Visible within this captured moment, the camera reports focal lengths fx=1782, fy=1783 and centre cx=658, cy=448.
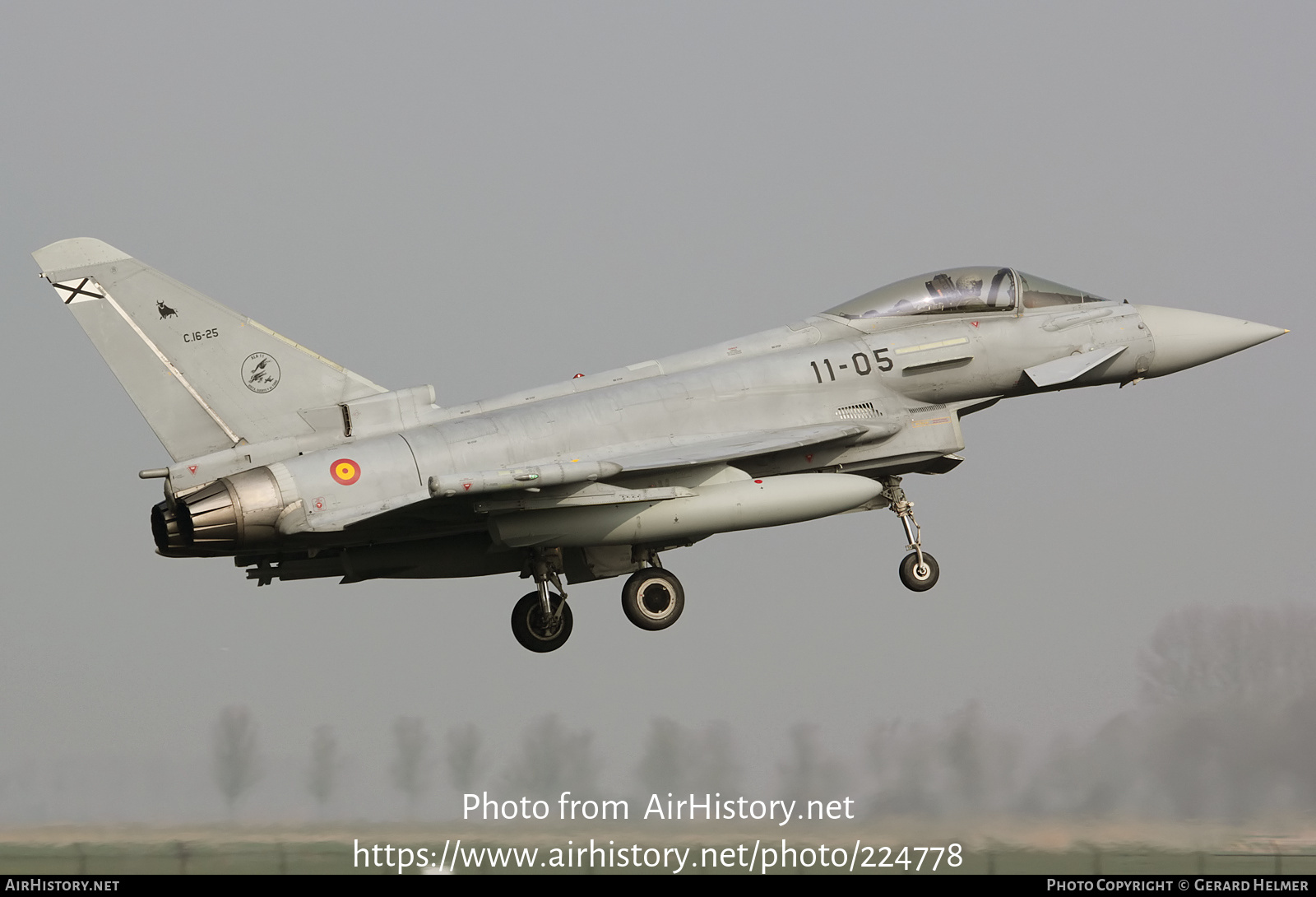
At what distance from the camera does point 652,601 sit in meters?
17.9

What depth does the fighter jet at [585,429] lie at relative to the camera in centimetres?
1636

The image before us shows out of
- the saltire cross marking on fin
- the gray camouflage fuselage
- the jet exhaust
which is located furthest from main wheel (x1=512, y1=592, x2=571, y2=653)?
the saltire cross marking on fin

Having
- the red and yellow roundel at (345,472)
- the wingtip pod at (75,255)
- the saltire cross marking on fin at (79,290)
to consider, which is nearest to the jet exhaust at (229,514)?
the red and yellow roundel at (345,472)

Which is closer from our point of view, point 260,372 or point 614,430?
point 260,372

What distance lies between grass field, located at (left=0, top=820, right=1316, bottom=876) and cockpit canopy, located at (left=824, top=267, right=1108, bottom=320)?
17.6 ft

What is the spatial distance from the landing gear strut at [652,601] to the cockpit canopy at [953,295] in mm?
3457

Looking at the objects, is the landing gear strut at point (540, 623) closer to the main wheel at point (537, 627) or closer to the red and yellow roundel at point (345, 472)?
the main wheel at point (537, 627)

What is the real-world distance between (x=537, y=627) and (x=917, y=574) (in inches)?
158

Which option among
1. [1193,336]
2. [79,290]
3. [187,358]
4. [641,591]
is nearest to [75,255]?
[79,290]

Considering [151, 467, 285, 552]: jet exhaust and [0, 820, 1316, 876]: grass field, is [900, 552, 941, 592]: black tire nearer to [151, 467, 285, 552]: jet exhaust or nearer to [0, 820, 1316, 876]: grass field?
[0, 820, 1316, 876]: grass field

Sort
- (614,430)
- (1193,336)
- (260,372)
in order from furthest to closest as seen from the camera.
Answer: (1193,336) → (614,430) → (260,372)

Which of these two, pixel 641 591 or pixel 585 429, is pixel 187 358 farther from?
pixel 641 591
